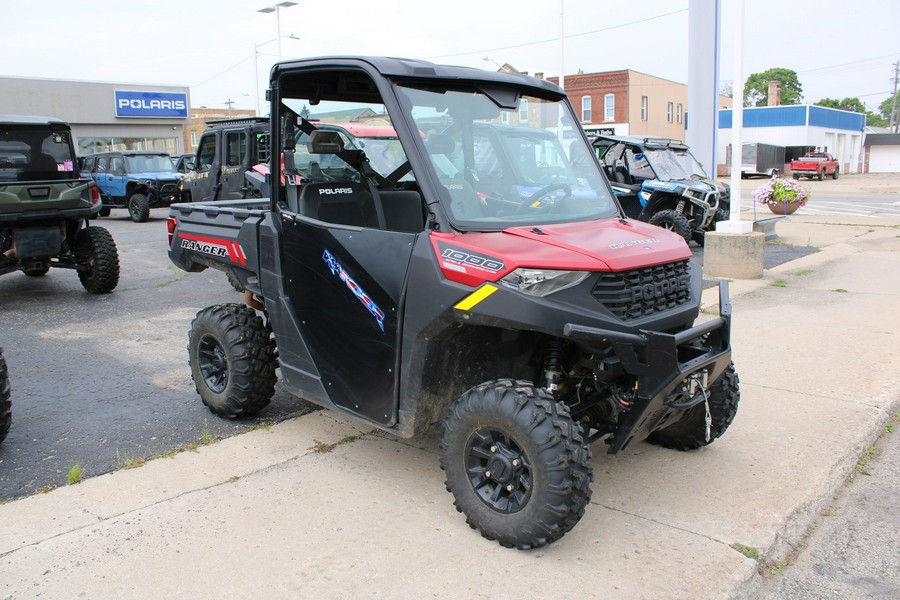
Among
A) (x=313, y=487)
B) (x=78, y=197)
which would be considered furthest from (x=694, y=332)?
(x=78, y=197)

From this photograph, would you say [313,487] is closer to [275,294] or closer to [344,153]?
[275,294]

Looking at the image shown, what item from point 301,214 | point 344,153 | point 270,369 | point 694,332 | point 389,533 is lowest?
point 389,533

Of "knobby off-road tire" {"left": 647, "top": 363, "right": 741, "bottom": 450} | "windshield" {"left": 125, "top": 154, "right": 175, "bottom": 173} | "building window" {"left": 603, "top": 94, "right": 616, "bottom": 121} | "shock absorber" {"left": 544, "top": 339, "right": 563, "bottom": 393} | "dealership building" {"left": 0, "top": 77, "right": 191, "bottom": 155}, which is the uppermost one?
"building window" {"left": 603, "top": 94, "right": 616, "bottom": 121}

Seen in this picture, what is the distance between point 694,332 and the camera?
3.58 m

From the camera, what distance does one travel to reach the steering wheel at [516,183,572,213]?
3.94m

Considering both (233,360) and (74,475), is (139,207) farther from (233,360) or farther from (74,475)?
(74,475)

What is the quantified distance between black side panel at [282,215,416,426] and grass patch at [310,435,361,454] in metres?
0.55

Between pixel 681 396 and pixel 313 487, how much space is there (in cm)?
201

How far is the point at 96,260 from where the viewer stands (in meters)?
9.66

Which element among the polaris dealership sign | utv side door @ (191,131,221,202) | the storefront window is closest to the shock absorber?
utv side door @ (191,131,221,202)

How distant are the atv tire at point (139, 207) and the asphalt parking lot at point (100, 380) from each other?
1007 centimetres

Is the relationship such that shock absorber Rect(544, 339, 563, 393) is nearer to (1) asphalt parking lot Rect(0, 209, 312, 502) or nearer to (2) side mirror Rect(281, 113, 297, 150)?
(2) side mirror Rect(281, 113, 297, 150)

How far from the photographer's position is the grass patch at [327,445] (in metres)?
4.66

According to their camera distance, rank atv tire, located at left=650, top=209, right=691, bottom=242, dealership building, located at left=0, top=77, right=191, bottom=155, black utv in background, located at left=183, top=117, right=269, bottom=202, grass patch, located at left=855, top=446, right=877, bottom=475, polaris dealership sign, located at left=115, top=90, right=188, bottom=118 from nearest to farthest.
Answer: grass patch, located at left=855, top=446, right=877, bottom=475
black utv in background, located at left=183, top=117, right=269, bottom=202
atv tire, located at left=650, top=209, right=691, bottom=242
dealership building, located at left=0, top=77, right=191, bottom=155
polaris dealership sign, located at left=115, top=90, right=188, bottom=118
